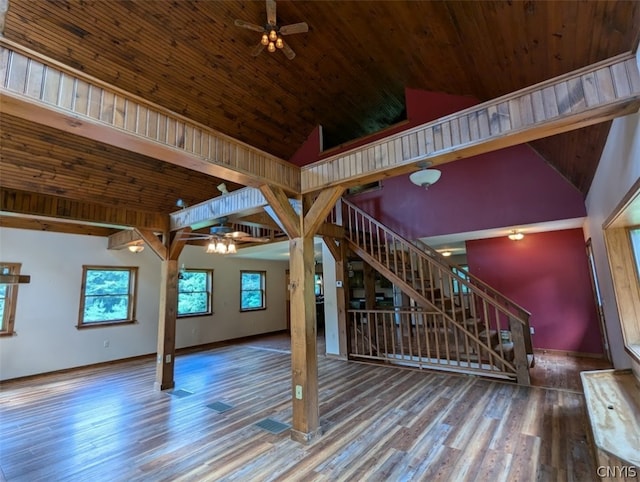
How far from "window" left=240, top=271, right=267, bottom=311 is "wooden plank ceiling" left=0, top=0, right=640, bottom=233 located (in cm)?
345

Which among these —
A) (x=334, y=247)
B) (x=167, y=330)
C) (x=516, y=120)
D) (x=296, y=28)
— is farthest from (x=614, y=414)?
(x=167, y=330)

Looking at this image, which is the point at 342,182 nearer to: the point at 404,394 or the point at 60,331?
the point at 404,394

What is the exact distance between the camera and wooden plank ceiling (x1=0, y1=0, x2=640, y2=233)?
8.83 ft

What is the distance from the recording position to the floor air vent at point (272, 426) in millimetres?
3201

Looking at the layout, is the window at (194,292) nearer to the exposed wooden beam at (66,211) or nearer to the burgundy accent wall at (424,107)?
the exposed wooden beam at (66,211)

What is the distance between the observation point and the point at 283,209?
3.11 m

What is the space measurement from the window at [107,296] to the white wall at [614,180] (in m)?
8.23

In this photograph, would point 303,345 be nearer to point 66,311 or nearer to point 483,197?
point 483,197

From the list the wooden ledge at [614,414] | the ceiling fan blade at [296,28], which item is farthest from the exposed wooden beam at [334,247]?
the wooden ledge at [614,414]

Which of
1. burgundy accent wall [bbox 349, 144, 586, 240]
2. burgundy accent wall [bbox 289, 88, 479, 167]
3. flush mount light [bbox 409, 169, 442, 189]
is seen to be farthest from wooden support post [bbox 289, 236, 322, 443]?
burgundy accent wall [bbox 289, 88, 479, 167]

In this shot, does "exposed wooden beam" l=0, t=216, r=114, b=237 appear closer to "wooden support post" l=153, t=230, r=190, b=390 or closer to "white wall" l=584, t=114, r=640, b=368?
"wooden support post" l=153, t=230, r=190, b=390

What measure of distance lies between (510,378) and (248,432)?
3715 mm

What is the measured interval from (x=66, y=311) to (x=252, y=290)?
4.62 m

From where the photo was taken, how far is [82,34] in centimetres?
375
